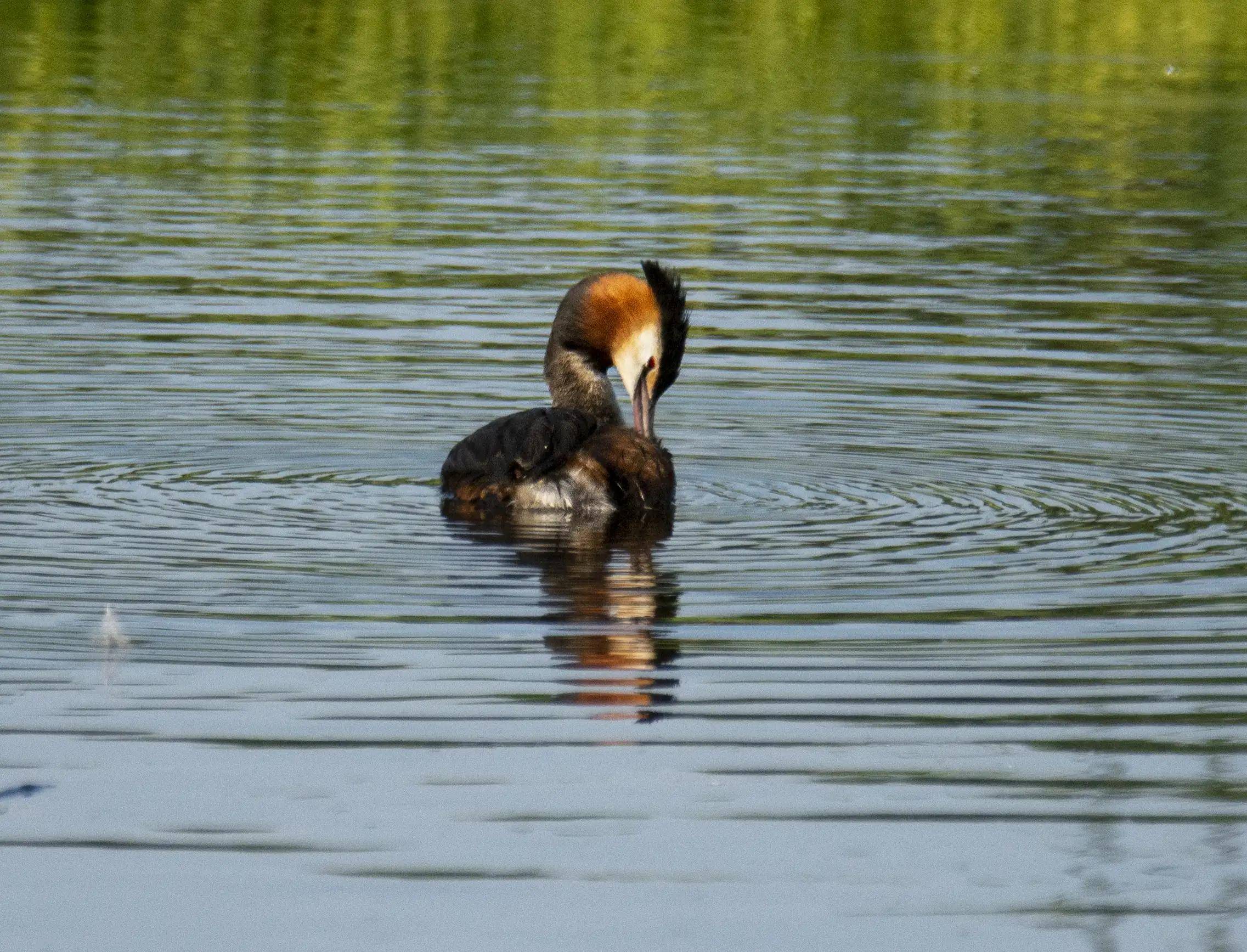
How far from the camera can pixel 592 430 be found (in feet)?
34.2

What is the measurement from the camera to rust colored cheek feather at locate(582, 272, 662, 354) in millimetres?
10727

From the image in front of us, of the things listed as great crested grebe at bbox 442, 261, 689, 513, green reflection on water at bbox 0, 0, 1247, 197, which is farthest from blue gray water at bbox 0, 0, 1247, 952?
green reflection on water at bbox 0, 0, 1247, 197

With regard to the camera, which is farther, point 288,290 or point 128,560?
point 288,290

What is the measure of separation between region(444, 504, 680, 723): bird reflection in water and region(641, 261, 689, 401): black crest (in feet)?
2.67

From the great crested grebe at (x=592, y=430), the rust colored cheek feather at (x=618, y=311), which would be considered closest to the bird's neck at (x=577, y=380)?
the great crested grebe at (x=592, y=430)

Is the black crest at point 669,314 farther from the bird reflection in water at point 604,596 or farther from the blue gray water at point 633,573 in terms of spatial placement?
the bird reflection in water at point 604,596

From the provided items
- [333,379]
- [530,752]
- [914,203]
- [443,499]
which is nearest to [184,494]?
[443,499]

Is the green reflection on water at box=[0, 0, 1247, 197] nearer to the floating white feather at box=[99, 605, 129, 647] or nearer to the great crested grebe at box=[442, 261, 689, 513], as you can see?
the great crested grebe at box=[442, 261, 689, 513]

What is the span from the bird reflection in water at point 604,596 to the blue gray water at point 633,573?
3 cm

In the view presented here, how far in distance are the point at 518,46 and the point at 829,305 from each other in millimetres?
16290

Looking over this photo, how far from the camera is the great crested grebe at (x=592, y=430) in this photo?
10000mm

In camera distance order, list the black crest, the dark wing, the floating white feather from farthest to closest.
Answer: the black crest < the dark wing < the floating white feather

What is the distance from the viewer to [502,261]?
16750 millimetres

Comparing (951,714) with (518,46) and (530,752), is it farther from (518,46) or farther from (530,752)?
(518,46)
